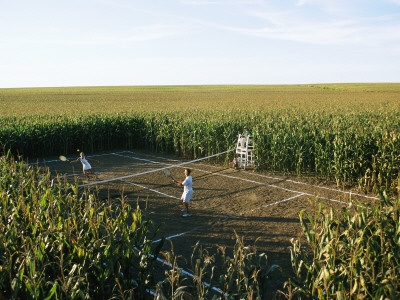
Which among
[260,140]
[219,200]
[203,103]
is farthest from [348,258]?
[203,103]

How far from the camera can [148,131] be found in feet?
73.5

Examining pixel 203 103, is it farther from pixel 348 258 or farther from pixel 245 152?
pixel 348 258

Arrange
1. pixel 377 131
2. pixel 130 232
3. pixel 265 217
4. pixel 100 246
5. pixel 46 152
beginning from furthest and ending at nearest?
pixel 46 152 < pixel 377 131 < pixel 265 217 < pixel 130 232 < pixel 100 246

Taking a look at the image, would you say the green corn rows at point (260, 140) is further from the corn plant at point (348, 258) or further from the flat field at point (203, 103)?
the corn plant at point (348, 258)

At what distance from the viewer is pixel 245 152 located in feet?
54.9

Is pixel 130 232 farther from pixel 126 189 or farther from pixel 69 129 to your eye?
pixel 69 129

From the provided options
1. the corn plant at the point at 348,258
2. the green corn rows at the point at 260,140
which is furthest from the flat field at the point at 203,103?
the corn plant at the point at 348,258

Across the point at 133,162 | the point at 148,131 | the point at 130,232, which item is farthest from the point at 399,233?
the point at 148,131

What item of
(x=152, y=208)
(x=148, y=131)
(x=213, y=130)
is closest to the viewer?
(x=152, y=208)

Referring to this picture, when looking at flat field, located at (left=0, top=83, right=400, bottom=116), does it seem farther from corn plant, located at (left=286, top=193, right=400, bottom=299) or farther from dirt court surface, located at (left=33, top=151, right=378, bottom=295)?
corn plant, located at (left=286, top=193, right=400, bottom=299)

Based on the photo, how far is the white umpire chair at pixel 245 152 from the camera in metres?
16.4

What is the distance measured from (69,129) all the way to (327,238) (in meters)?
19.2

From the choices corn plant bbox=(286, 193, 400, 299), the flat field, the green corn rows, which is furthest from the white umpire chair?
the flat field

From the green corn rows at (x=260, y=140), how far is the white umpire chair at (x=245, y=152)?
0.37 meters
